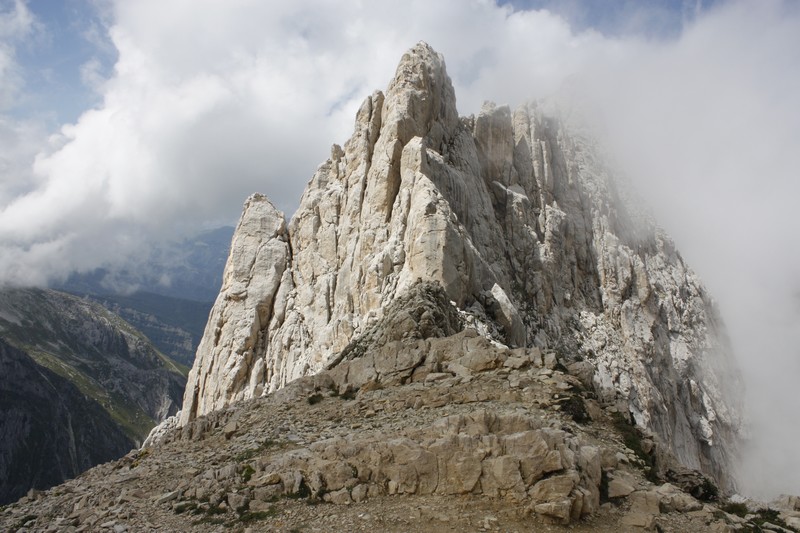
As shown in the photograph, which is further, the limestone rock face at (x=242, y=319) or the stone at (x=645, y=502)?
the limestone rock face at (x=242, y=319)

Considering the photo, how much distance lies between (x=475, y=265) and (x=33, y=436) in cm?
18921

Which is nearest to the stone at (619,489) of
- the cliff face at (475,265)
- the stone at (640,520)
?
the stone at (640,520)

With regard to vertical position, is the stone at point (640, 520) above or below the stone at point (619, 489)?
below

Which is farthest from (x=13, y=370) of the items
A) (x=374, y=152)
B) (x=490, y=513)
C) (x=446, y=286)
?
(x=490, y=513)

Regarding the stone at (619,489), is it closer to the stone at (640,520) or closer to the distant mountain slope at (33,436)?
the stone at (640,520)

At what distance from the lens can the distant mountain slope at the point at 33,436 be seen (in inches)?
6580

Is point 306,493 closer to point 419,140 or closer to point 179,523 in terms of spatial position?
point 179,523

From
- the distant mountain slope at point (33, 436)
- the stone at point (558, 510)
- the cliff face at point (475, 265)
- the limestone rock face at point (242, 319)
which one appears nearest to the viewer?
the stone at point (558, 510)

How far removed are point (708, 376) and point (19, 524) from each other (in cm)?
7165

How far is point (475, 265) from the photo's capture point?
40594 mm

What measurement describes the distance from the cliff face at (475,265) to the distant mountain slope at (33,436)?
15143 cm

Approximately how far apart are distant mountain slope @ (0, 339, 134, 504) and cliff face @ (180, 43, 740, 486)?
15143cm

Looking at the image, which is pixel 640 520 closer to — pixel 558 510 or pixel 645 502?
pixel 645 502

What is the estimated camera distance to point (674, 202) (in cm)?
9106
